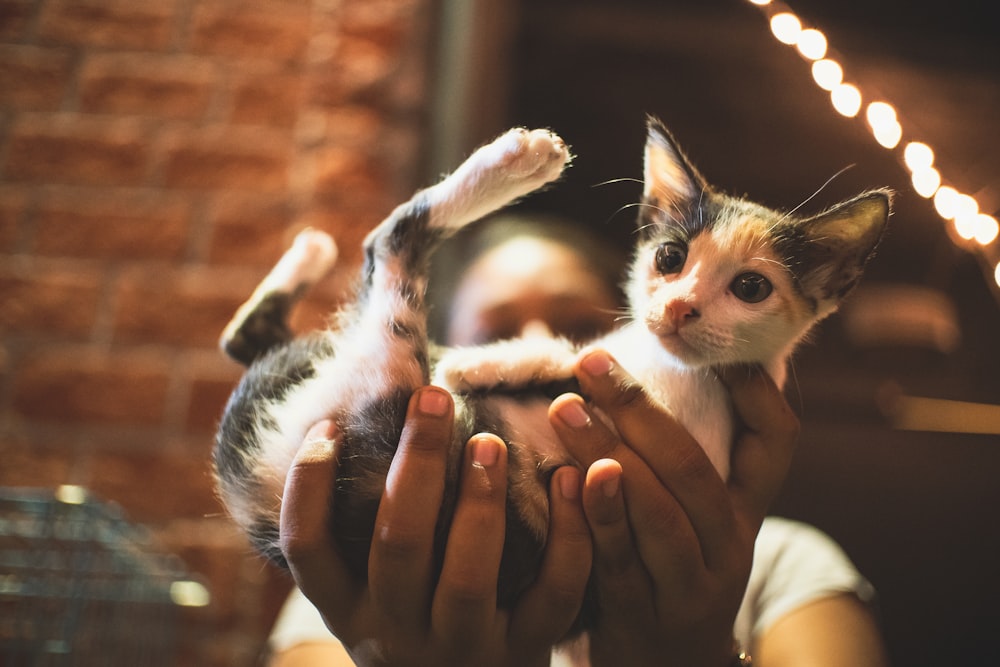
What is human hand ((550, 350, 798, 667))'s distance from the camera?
530mm

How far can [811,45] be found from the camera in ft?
1.75

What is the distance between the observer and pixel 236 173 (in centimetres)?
117

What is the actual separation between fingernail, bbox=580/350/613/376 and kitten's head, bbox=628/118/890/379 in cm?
5

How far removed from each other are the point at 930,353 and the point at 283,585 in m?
1.00

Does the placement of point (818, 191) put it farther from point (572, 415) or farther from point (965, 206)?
point (572, 415)

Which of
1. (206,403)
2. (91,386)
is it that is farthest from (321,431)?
(91,386)

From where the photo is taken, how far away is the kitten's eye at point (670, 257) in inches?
22.5

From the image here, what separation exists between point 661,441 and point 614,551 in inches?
3.6

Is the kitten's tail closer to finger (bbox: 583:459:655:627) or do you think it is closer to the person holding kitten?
the person holding kitten

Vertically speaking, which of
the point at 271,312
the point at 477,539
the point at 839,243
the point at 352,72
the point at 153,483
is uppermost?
the point at 352,72

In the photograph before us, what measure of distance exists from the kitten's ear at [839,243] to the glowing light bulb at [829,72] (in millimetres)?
98

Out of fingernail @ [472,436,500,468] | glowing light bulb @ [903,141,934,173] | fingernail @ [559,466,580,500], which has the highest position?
glowing light bulb @ [903,141,934,173]

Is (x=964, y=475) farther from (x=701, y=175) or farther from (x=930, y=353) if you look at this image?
(x=701, y=175)

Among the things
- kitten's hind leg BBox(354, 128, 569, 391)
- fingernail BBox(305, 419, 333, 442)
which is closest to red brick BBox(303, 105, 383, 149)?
kitten's hind leg BBox(354, 128, 569, 391)
